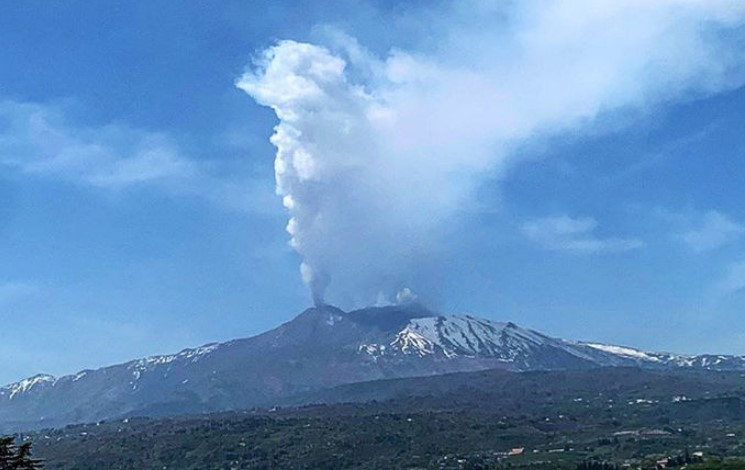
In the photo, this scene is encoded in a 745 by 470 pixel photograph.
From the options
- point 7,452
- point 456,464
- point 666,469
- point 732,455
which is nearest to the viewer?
point 7,452

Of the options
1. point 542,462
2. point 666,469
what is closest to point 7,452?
point 666,469

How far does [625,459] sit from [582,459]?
8.66 m

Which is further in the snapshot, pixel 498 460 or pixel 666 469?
pixel 498 460

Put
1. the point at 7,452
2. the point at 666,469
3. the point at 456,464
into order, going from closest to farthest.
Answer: the point at 7,452 → the point at 666,469 → the point at 456,464

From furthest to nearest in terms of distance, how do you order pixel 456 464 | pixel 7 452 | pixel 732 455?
pixel 456 464, pixel 732 455, pixel 7 452

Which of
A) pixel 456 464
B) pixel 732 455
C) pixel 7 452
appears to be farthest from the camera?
pixel 456 464

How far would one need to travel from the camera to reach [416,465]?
198125mm

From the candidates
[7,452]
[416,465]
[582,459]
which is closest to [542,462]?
[582,459]

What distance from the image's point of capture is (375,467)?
199 metres

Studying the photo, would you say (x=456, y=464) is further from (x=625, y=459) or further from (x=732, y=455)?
(x=732, y=455)

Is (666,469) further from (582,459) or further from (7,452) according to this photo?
(7,452)

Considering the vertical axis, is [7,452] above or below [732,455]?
above

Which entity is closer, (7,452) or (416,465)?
(7,452)

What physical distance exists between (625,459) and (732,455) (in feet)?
67.9
